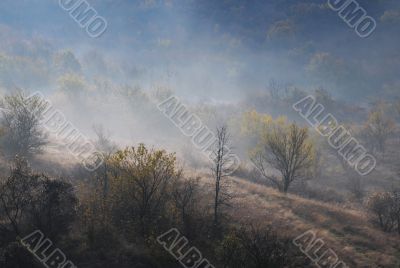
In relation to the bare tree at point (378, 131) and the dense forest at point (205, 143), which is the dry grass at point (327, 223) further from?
the bare tree at point (378, 131)

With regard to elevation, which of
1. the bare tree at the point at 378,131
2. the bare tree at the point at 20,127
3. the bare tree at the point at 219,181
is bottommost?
the bare tree at the point at 20,127

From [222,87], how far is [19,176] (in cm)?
11450

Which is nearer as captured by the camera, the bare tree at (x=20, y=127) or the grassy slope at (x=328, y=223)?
the grassy slope at (x=328, y=223)

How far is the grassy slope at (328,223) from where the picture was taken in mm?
20875

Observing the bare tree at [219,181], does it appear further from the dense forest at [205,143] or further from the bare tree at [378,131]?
the bare tree at [378,131]

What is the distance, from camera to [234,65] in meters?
144

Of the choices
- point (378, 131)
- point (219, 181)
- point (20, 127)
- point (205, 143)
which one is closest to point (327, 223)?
point (219, 181)

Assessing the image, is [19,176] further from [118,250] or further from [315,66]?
[315,66]

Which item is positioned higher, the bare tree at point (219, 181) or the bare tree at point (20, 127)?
the bare tree at point (219, 181)

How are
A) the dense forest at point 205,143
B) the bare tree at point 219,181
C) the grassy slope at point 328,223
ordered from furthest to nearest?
1. the bare tree at point 219,181
2. the grassy slope at point 328,223
3. the dense forest at point 205,143

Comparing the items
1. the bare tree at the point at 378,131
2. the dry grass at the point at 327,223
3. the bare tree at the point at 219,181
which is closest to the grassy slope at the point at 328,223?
the dry grass at the point at 327,223

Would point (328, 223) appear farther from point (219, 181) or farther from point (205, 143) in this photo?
point (205, 143)

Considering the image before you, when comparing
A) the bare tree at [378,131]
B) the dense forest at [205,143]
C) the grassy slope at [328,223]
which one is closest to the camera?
the dense forest at [205,143]

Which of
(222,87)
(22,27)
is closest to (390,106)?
(222,87)
